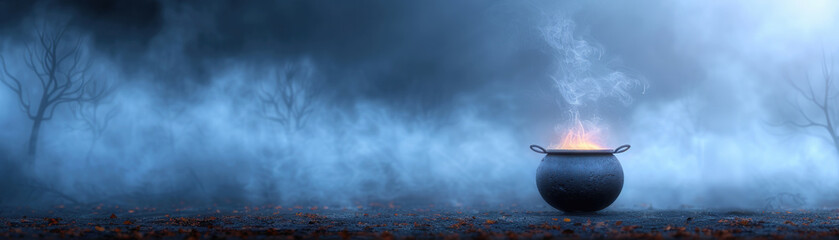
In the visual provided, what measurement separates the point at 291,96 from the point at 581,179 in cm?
1256

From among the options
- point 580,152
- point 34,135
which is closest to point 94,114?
point 34,135

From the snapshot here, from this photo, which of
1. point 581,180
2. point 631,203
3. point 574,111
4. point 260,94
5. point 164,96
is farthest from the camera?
point 260,94

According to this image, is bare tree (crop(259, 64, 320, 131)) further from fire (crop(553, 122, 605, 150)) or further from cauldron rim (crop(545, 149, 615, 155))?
cauldron rim (crop(545, 149, 615, 155))

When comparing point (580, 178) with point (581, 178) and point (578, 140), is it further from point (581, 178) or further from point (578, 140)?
point (578, 140)

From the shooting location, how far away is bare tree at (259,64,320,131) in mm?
19359

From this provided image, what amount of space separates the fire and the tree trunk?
43.9 ft

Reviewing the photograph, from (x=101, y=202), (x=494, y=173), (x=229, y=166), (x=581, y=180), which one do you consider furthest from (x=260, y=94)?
(x=581, y=180)

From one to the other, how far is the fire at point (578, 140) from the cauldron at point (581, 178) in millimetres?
396

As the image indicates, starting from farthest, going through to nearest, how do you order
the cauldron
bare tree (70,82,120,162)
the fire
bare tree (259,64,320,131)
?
bare tree (259,64,320,131) < bare tree (70,82,120,162) < the fire < the cauldron

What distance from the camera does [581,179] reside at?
29.7ft

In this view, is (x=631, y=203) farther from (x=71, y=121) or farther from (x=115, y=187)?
(x=71, y=121)

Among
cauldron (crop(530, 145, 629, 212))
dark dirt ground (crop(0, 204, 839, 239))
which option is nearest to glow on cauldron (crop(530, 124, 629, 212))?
cauldron (crop(530, 145, 629, 212))

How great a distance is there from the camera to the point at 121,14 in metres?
16.7

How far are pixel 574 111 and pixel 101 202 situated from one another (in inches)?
433
